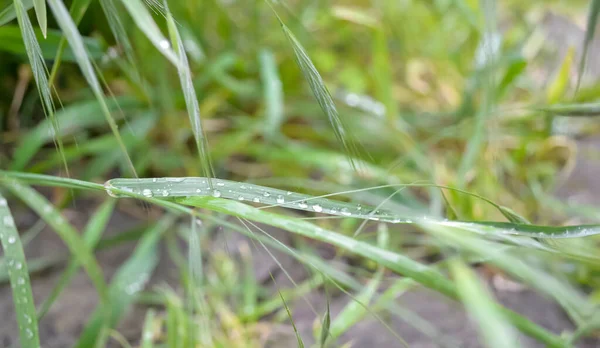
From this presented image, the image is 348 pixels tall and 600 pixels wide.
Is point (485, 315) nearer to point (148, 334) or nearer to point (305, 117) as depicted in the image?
point (148, 334)

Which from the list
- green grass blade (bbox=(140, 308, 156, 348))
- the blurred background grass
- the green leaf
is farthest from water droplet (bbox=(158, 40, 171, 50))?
the green leaf

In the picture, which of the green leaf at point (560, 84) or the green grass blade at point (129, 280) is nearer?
the green grass blade at point (129, 280)

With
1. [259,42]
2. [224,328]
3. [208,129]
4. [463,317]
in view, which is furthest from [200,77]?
[463,317]

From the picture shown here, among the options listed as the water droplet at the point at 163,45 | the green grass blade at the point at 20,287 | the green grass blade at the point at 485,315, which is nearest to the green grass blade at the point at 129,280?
the green grass blade at the point at 20,287

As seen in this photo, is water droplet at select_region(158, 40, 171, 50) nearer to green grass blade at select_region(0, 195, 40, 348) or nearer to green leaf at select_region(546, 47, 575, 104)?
green grass blade at select_region(0, 195, 40, 348)

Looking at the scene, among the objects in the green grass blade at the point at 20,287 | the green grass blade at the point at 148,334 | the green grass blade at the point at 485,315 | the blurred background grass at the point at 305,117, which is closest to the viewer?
the green grass blade at the point at 485,315

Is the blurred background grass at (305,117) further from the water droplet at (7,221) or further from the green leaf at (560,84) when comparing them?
the water droplet at (7,221)
